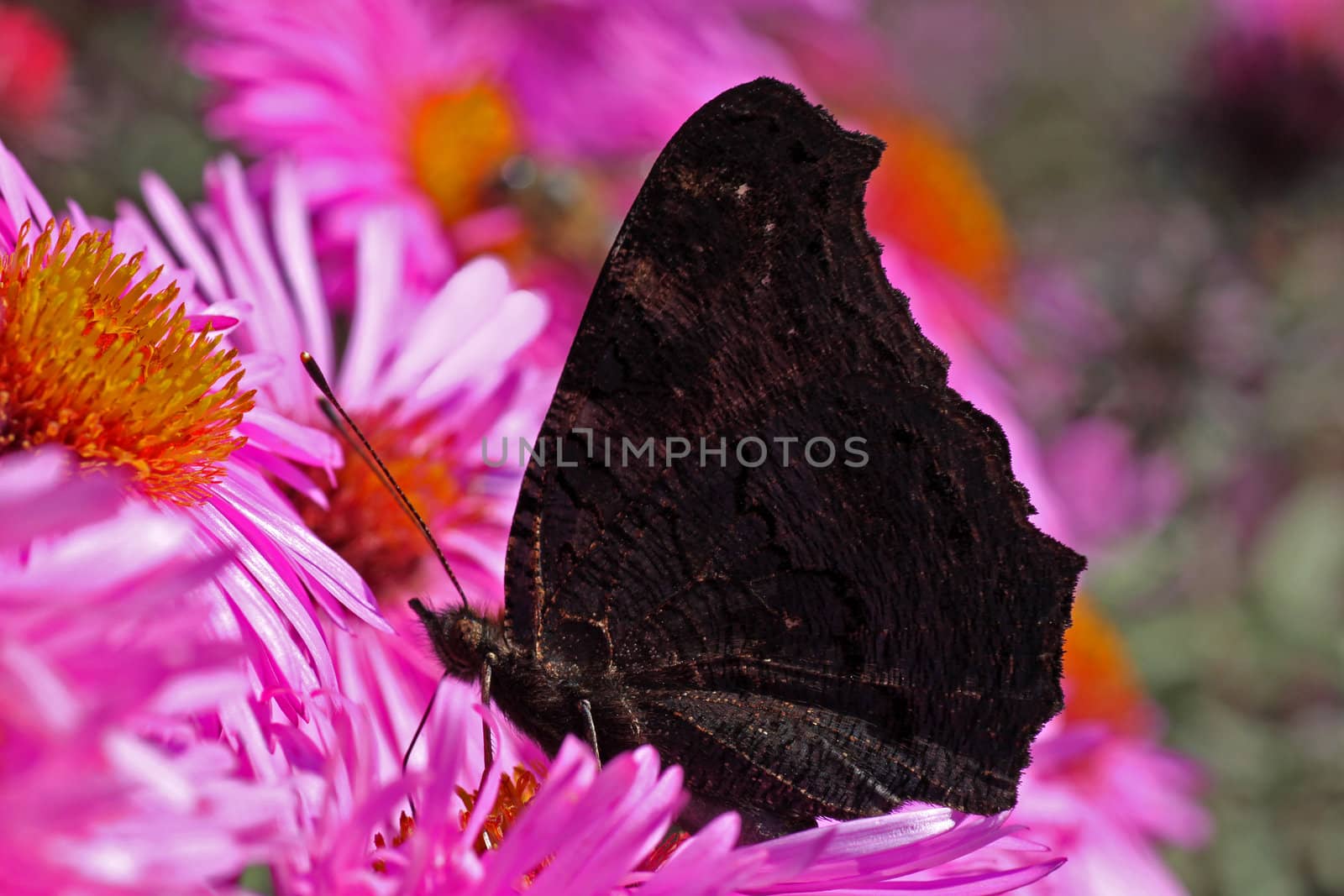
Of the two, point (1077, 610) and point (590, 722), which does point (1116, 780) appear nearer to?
point (1077, 610)

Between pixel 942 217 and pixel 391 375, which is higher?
pixel 942 217

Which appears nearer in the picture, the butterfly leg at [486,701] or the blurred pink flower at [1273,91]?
the butterfly leg at [486,701]

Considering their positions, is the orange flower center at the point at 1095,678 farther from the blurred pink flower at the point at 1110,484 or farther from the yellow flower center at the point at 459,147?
the yellow flower center at the point at 459,147

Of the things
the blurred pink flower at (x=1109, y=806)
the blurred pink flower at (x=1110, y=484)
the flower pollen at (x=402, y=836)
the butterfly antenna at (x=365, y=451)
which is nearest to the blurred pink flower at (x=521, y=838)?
the flower pollen at (x=402, y=836)

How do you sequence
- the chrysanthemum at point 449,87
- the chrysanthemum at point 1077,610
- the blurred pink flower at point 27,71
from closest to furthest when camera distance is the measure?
the chrysanthemum at point 1077,610 < the chrysanthemum at point 449,87 < the blurred pink flower at point 27,71

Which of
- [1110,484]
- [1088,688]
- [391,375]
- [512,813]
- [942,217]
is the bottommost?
[512,813]

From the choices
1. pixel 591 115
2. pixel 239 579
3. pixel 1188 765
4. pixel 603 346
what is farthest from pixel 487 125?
pixel 1188 765

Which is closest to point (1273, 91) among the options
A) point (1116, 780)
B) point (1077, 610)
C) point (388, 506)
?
point (1077, 610)

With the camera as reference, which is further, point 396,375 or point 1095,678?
point 1095,678
